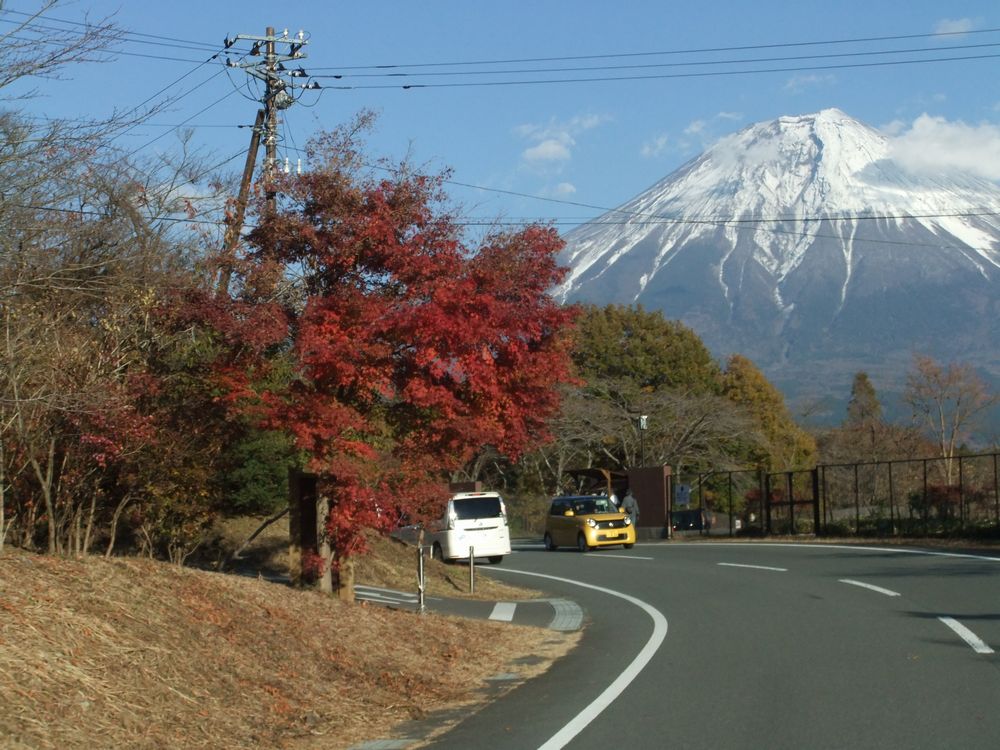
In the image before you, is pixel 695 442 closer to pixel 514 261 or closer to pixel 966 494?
pixel 966 494

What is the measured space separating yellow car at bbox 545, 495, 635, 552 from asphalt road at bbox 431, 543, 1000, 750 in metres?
12.5

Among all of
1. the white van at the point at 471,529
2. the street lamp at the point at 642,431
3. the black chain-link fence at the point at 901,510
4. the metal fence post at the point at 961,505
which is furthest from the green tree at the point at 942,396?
the white van at the point at 471,529

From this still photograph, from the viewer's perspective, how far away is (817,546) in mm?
28891

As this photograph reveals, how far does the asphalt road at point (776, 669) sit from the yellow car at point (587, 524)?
490 inches

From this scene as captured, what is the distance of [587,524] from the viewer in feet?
109

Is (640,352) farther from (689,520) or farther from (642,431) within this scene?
(689,520)

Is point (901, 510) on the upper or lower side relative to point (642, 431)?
lower

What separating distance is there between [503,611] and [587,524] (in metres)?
15.9

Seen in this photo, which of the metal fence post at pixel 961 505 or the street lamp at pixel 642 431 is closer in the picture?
the metal fence post at pixel 961 505

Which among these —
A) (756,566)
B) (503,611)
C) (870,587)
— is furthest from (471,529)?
(870,587)

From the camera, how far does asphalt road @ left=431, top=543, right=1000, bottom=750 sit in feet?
25.7

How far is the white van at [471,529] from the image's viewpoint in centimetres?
2658

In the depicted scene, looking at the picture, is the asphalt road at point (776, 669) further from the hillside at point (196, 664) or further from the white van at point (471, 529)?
the white van at point (471, 529)

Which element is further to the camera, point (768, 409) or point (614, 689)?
point (768, 409)
